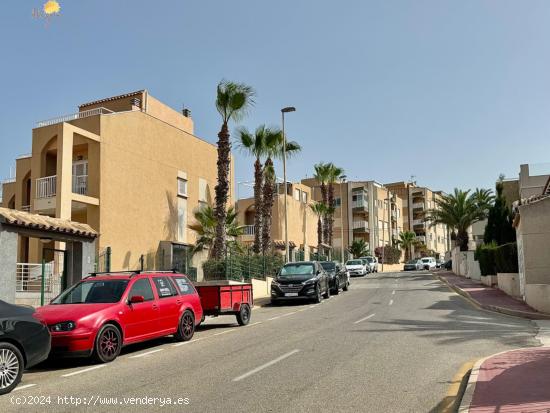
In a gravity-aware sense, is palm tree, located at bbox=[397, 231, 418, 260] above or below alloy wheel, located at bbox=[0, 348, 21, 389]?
above

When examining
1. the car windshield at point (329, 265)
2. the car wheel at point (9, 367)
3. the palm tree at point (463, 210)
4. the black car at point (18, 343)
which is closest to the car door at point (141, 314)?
the black car at point (18, 343)

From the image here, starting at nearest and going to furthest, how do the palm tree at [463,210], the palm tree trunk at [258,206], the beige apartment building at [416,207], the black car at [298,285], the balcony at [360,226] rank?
1. the black car at [298,285]
2. the palm tree trunk at [258,206]
3. the palm tree at [463,210]
4. the balcony at [360,226]
5. the beige apartment building at [416,207]

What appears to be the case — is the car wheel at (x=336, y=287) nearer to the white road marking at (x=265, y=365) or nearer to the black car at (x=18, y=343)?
the white road marking at (x=265, y=365)

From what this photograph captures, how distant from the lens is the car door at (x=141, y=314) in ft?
34.3

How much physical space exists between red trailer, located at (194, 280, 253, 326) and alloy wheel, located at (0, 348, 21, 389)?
293 inches

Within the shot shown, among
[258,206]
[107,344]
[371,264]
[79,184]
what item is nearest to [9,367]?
[107,344]

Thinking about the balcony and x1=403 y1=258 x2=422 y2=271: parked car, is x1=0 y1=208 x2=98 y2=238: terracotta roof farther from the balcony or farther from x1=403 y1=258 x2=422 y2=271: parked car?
the balcony

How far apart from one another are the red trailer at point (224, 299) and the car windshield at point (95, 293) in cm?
410

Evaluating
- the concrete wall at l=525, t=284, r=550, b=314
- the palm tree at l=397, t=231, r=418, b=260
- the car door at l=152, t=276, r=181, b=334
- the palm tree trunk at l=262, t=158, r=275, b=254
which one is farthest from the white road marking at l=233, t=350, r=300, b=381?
the palm tree at l=397, t=231, r=418, b=260

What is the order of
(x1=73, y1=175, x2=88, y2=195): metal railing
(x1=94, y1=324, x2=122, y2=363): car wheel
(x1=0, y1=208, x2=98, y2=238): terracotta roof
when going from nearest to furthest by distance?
(x1=94, y1=324, x2=122, y2=363): car wheel → (x1=0, y1=208, x2=98, y2=238): terracotta roof → (x1=73, y1=175, x2=88, y2=195): metal railing

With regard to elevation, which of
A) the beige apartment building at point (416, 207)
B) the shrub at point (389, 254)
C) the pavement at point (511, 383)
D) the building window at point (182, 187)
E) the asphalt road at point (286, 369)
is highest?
the beige apartment building at point (416, 207)

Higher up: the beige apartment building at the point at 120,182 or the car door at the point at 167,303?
the beige apartment building at the point at 120,182

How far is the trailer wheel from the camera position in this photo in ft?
51.7

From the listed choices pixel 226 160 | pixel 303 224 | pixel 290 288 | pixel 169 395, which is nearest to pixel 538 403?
pixel 169 395
